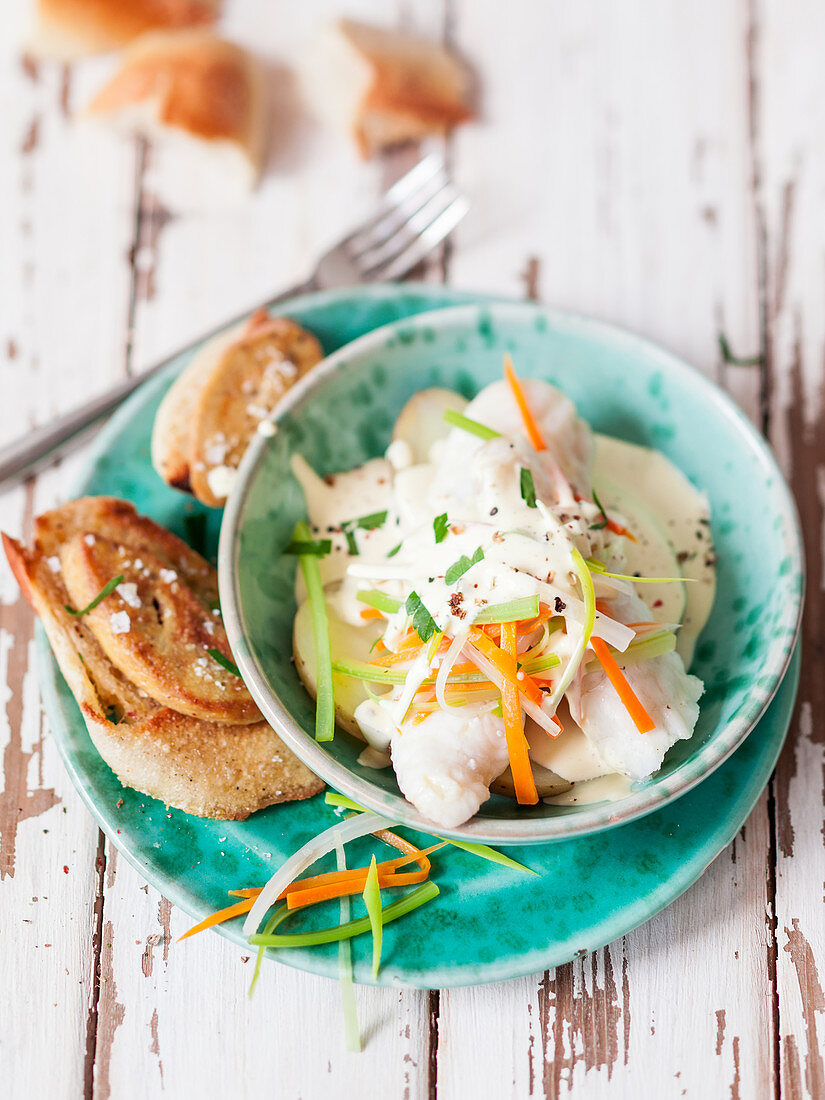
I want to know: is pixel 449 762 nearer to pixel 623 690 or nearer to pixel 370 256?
pixel 623 690

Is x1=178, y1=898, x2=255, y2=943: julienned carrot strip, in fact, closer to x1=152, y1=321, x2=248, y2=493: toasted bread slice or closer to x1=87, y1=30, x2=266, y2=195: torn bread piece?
x1=152, y1=321, x2=248, y2=493: toasted bread slice

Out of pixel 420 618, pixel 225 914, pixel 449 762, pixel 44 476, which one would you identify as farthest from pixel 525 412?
pixel 44 476

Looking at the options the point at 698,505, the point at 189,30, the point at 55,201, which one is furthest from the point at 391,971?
the point at 189,30

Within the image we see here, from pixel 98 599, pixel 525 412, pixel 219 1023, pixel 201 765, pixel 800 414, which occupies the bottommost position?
pixel 219 1023

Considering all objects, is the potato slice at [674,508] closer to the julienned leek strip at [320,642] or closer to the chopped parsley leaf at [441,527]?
the chopped parsley leaf at [441,527]

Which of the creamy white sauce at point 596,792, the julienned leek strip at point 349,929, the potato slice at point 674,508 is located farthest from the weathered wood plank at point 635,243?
the potato slice at point 674,508

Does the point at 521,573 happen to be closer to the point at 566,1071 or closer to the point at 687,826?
the point at 687,826

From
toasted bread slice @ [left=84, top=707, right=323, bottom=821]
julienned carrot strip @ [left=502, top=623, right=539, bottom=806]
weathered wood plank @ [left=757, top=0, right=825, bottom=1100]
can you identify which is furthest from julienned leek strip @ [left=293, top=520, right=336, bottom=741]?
weathered wood plank @ [left=757, top=0, right=825, bottom=1100]
